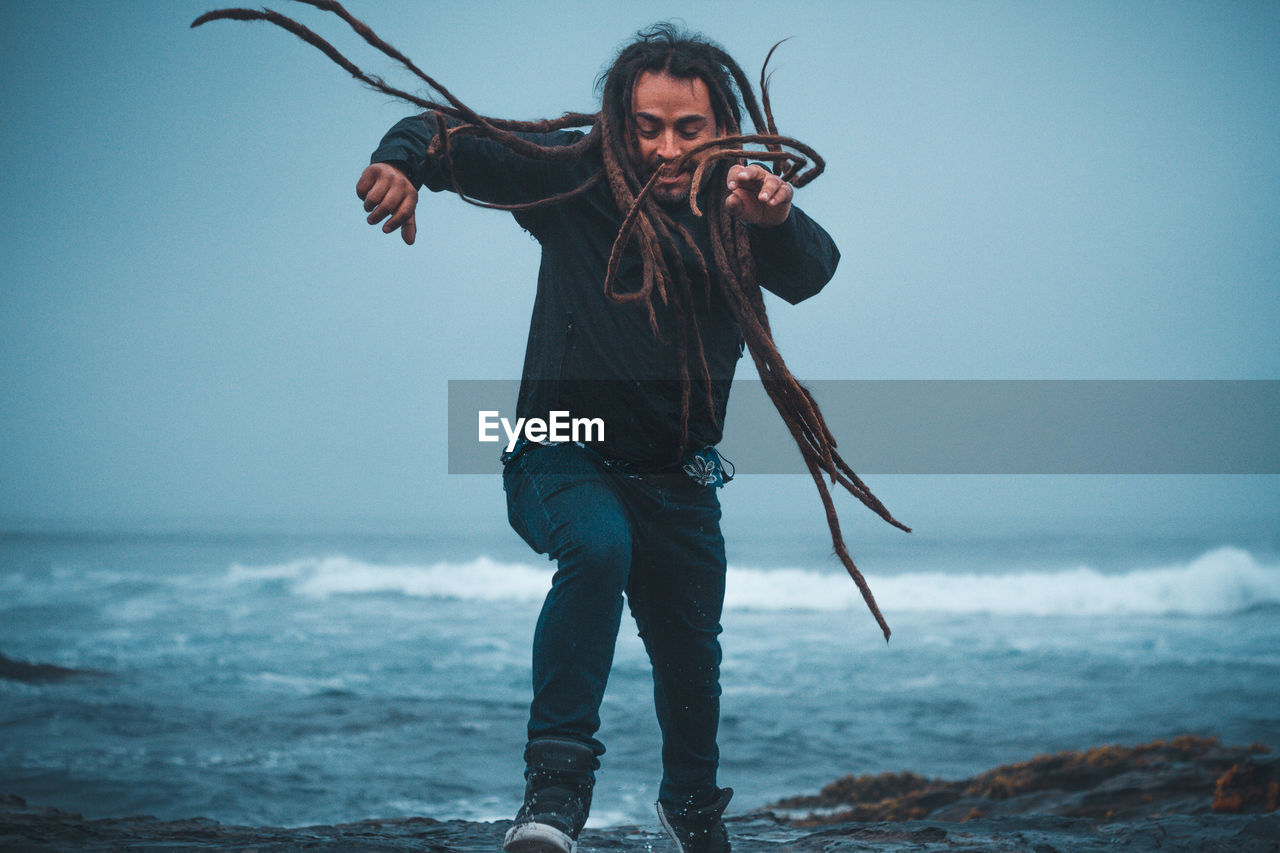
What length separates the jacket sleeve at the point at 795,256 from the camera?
2096mm

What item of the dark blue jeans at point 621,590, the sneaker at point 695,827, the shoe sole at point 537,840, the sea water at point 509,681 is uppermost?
the dark blue jeans at point 621,590

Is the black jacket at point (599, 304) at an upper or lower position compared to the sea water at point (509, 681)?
upper

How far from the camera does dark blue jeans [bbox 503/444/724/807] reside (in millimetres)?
1866

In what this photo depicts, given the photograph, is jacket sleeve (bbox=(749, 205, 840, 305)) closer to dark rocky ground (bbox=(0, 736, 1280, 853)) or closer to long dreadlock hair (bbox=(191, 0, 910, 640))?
long dreadlock hair (bbox=(191, 0, 910, 640))

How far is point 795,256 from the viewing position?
2123 mm

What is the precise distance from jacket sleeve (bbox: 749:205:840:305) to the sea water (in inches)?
121

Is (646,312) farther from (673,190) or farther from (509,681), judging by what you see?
(509,681)

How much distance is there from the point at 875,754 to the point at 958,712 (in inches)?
81.0

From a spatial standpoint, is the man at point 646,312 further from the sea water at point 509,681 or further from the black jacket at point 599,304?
the sea water at point 509,681

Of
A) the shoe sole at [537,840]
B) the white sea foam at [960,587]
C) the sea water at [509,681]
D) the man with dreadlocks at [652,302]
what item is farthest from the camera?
the white sea foam at [960,587]

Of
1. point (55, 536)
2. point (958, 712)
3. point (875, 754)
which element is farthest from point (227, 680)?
point (55, 536)

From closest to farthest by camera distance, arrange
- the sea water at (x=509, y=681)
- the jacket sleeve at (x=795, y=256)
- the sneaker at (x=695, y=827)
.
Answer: the jacket sleeve at (x=795, y=256) < the sneaker at (x=695, y=827) < the sea water at (x=509, y=681)

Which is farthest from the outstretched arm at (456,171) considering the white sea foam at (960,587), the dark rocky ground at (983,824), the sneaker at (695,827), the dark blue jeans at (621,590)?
the white sea foam at (960,587)

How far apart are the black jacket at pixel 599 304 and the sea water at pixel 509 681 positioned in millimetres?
2908
